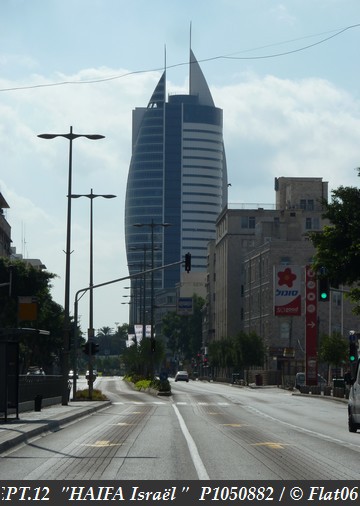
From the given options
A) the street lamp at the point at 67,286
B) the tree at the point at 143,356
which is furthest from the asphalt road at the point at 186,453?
the tree at the point at 143,356

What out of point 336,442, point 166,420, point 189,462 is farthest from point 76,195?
point 189,462

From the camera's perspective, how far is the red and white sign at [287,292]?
117 metres

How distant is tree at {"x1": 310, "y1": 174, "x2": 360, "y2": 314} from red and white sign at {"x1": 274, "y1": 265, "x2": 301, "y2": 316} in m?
69.4

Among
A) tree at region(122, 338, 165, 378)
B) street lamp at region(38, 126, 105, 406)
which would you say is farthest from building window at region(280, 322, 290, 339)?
street lamp at region(38, 126, 105, 406)

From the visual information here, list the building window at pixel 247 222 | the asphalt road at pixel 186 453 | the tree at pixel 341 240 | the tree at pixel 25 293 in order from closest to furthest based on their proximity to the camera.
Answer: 1. the asphalt road at pixel 186 453
2. the tree at pixel 341 240
3. the tree at pixel 25 293
4. the building window at pixel 247 222

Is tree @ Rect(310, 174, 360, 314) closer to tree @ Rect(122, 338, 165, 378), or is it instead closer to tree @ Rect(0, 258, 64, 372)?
tree @ Rect(0, 258, 64, 372)

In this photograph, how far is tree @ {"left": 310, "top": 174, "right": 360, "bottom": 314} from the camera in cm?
4584

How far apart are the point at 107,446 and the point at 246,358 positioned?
4139 inches

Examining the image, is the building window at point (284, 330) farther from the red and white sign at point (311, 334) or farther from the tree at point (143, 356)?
the red and white sign at point (311, 334)

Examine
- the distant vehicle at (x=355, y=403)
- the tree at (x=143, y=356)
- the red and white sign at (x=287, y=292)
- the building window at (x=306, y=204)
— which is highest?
the building window at (x=306, y=204)

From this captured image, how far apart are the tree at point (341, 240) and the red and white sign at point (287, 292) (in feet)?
228

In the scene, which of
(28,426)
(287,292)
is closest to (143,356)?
(287,292)

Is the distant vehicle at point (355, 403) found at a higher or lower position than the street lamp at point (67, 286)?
lower
